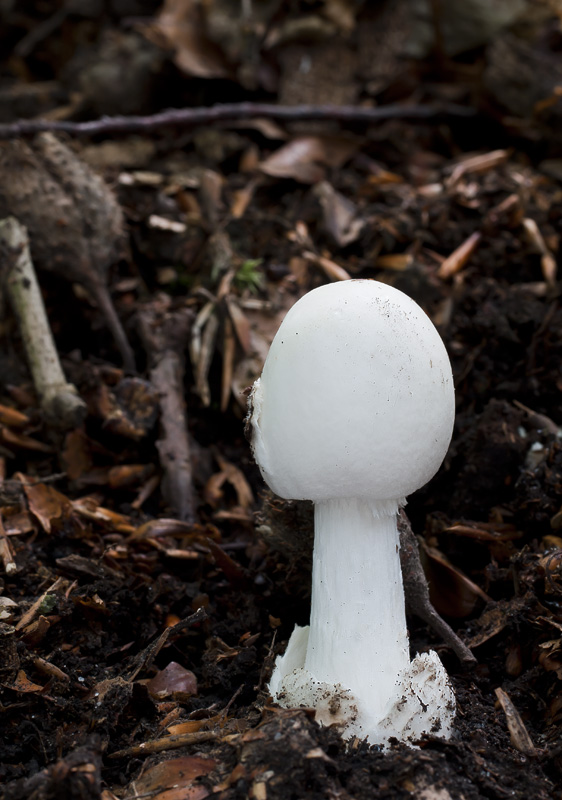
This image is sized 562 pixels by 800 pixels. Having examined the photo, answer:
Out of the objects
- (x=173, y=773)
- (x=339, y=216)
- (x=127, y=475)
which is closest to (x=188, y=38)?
(x=339, y=216)

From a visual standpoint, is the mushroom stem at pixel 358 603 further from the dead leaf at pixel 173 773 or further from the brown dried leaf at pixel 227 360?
the brown dried leaf at pixel 227 360

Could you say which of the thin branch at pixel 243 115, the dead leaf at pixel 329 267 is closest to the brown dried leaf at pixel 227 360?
the dead leaf at pixel 329 267

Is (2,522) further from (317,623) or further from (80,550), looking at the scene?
(317,623)

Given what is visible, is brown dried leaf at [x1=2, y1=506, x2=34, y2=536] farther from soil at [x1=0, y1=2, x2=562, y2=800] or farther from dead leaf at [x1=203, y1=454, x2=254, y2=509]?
dead leaf at [x1=203, y1=454, x2=254, y2=509]

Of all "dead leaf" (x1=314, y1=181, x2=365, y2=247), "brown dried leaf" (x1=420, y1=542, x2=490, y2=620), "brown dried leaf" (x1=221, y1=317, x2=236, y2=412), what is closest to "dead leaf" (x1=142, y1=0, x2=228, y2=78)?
"dead leaf" (x1=314, y1=181, x2=365, y2=247)

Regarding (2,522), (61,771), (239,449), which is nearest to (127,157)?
(239,449)
